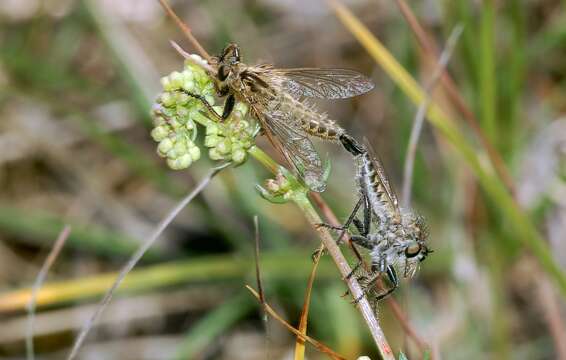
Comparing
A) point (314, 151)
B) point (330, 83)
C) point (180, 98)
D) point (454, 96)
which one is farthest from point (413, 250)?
point (454, 96)

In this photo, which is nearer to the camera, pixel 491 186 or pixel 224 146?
pixel 224 146

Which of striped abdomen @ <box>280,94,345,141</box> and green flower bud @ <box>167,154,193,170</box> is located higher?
striped abdomen @ <box>280,94,345,141</box>

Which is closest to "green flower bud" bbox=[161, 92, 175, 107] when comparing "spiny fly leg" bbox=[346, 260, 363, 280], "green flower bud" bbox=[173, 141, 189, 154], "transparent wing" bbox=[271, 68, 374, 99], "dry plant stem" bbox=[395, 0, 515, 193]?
"green flower bud" bbox=[173, 141, 189, 154]

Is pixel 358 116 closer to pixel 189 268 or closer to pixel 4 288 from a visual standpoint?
pixel 189 268

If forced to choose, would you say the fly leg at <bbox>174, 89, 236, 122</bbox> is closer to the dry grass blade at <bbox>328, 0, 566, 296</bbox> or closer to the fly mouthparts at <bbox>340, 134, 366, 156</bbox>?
the fly mouthparts at <bbox>340, 134, 366, 156</bbox>

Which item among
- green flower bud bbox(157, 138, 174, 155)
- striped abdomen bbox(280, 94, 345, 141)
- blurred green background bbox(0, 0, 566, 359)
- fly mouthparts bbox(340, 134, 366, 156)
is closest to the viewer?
green flower bud bbox(157, 138, 174, 155)

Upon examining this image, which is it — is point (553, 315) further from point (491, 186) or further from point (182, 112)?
point (182, 112)

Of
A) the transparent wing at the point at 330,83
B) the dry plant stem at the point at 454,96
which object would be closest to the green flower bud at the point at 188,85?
the transparent wing at the point at 330,83
